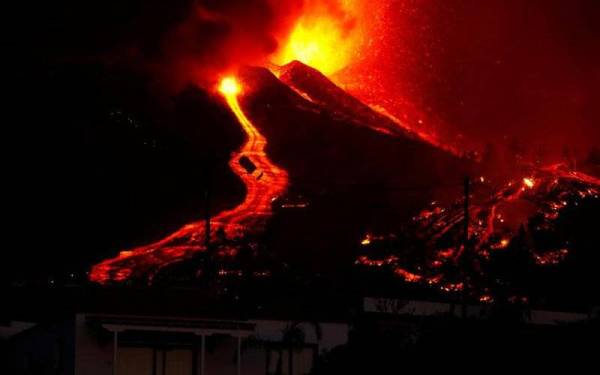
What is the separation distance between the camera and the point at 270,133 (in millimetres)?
78312

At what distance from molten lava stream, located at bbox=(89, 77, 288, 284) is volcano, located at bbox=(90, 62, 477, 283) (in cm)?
5

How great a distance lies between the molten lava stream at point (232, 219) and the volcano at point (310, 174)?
2.0 inches

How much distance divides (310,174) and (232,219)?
9.05 metres

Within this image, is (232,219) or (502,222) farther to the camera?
(232,219)

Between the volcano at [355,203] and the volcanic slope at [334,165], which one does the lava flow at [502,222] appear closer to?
the volcano at [355,203]

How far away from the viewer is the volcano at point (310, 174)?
6291 cm

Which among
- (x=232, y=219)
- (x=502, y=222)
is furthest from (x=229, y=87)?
(x=502, y=222)

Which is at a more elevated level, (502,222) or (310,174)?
(310,174)

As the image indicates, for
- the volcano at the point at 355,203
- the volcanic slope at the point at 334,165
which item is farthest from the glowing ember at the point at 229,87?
the volcanic slope at the point at 334,165

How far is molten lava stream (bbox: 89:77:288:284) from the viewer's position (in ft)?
193

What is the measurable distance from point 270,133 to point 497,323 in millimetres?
53350

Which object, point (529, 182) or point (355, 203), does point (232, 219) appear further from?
point (529, 182)

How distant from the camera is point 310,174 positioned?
74.0 meters

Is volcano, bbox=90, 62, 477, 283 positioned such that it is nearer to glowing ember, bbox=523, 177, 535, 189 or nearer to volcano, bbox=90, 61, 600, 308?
volcano, bbox=90, 61, 600, 308
